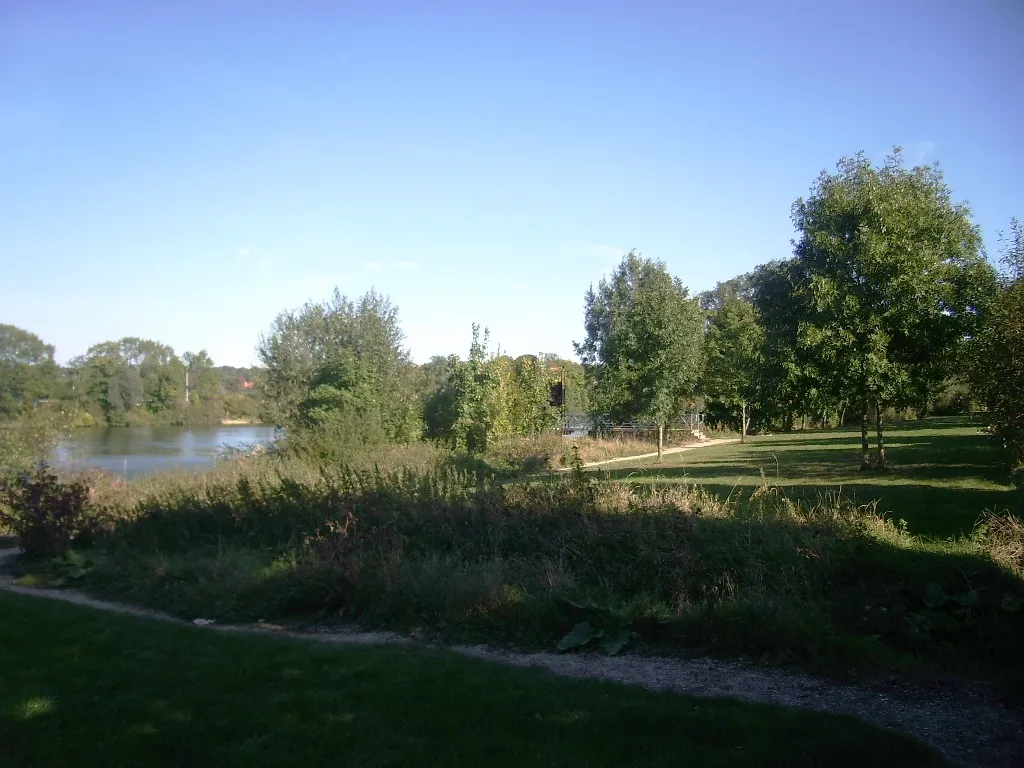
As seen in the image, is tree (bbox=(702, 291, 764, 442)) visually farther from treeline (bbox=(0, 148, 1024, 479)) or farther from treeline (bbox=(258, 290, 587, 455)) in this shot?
treeline (bbox=(258, 290, 587, 455))

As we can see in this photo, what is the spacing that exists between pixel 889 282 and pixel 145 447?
2469 cm

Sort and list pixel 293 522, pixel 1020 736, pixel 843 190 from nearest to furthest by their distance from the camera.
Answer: pixel 1020 736
pixel 293 522
pixel 843 190

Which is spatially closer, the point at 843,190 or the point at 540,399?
the point at 843,190

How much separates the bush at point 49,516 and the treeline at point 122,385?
990 cm

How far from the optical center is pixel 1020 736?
4.28m

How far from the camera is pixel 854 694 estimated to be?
200 inches

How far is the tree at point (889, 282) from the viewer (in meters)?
16.6

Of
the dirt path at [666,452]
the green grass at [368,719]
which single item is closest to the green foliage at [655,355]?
the dirt path at [666,452]

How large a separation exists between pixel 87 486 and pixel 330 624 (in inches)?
332

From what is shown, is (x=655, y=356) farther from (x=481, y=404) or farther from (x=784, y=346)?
(x=784, y=346)

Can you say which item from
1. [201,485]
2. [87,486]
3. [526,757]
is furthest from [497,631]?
[87,486]

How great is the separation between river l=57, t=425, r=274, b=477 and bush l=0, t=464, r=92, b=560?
3511mm

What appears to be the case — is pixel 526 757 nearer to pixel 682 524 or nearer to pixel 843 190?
pixel 682 524

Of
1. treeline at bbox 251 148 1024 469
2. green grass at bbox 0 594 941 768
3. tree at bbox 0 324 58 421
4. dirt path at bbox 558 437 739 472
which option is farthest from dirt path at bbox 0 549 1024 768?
tree at bbox 0 324 58 421
